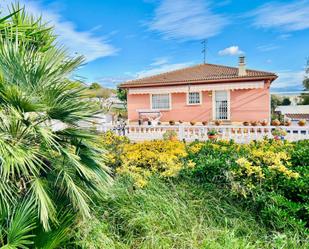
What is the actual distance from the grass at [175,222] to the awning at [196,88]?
54.7ft

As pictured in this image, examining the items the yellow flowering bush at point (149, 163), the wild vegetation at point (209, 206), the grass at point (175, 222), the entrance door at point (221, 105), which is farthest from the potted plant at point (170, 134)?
the entrance door at point (221, 105)

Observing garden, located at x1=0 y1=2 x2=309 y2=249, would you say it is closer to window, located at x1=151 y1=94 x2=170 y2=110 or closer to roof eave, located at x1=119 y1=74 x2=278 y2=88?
roof eave, located at x1=119 y1=74 x2=278 y2=88

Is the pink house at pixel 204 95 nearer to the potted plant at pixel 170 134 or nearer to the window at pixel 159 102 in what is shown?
the window at pixel 159 102

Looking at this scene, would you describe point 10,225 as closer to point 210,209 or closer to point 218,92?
point 210,209

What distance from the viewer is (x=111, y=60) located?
73.9 ft

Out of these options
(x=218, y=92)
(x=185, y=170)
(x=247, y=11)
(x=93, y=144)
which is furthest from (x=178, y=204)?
(x=218, y=92)

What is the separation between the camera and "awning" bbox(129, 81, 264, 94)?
19.9 m

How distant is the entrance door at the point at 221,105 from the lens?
833 inches

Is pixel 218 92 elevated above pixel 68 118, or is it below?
above

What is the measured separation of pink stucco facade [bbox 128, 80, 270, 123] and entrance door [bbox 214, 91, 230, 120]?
266 mm

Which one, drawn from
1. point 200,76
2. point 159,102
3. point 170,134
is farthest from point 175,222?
point 159,102

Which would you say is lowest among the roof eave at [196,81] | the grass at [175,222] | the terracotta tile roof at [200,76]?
the grass at [175,222]

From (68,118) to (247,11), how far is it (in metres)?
14.5

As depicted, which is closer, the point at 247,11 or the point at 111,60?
the point at 247,11
